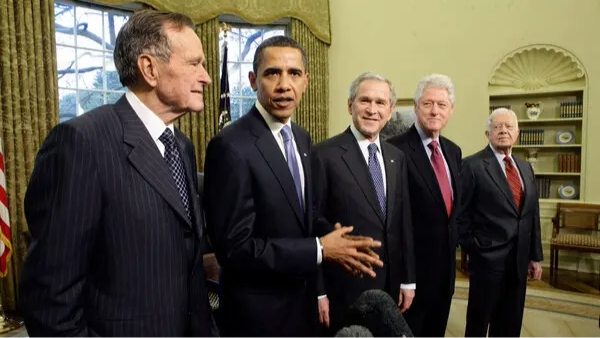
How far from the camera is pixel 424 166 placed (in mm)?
2281

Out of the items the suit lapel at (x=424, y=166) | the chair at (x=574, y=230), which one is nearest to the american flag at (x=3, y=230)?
the suit lapel at (x=424, y=166)

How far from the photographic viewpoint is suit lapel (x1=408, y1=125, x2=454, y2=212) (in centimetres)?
224

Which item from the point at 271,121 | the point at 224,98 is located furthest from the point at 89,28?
the point at 271,121

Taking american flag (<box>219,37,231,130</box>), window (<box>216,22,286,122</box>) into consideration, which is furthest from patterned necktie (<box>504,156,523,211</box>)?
window (<box>216,22,286,122</box>)

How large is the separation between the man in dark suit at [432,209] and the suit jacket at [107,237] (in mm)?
1429

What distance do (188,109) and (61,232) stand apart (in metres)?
0.45

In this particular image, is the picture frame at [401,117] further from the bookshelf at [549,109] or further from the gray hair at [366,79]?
the gray hair at [366,79]

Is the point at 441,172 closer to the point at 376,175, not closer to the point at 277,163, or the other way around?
the point at 376,175

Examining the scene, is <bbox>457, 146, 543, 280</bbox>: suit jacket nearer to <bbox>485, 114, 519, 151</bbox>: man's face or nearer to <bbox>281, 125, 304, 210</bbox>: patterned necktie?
<bbox>485, 114, 519, 151</bbox>: man's face

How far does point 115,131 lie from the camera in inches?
40.8

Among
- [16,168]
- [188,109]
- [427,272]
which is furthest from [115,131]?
[16,168]

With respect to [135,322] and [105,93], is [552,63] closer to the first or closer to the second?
[105,93]

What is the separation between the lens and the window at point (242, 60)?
630 cm

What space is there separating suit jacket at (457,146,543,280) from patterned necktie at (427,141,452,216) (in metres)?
0.41
